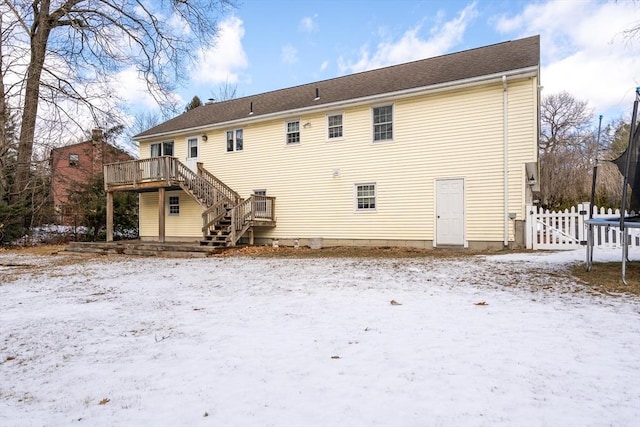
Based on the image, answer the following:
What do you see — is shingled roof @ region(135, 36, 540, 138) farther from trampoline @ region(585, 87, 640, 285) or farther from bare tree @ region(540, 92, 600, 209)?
bare tree @ region(540, 92, 600, 209)

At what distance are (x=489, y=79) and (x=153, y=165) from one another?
13.0 meters

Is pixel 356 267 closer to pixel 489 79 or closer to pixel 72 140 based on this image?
pixel 489 79

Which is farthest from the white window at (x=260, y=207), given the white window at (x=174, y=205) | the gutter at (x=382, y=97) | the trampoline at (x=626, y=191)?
the trampoline at (x=626, y=191)

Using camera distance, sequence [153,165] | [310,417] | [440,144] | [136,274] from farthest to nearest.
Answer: [153,165]
[440,144]
[136,274]
[310,417]

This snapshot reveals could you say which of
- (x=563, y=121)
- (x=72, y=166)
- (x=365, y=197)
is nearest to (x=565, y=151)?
(x=563, y=121)

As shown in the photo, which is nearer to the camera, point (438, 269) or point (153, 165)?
point (438, 269)

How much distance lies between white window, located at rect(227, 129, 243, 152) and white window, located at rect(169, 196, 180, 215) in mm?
3766

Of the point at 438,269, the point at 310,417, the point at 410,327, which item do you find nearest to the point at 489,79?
the point at 438,269

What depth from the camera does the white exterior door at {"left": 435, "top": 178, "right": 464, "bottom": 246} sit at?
487 inches

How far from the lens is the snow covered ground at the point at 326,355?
8.19ft

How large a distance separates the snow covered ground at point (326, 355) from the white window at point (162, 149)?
44.8 feet

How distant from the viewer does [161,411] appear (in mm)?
2551

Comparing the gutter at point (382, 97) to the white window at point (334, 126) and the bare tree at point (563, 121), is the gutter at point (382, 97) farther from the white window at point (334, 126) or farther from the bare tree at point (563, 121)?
the bare tree at point (563, 121)

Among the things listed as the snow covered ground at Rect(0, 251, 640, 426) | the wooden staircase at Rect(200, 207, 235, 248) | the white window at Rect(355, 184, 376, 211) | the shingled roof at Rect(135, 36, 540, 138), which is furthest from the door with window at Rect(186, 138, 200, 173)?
the snow covered ground at Rect(0, 251, 640, 426)
